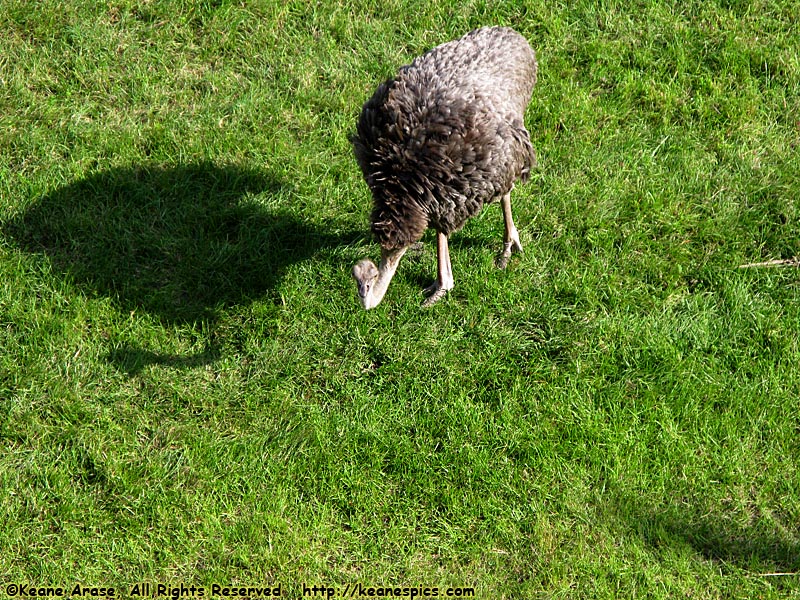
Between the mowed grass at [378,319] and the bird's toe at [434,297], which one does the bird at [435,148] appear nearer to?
the bird's toe at [434,297]

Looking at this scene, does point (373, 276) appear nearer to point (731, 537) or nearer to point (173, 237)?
point (173, 237)

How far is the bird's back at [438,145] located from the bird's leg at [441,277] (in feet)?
0.76

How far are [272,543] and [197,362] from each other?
1361 millimetres

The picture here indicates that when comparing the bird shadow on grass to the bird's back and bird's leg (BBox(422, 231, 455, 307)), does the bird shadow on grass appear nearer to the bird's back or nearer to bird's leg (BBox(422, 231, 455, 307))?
bird's leg (BBox(422, 231, 455, 307))

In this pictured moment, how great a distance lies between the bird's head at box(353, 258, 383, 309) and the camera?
16.6ft

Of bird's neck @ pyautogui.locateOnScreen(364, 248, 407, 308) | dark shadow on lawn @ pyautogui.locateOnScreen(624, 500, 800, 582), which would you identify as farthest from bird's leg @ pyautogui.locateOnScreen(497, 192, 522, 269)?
dark shadow on lawn @ pyautogui.locateOnScreen(624, 500, 800, 582)

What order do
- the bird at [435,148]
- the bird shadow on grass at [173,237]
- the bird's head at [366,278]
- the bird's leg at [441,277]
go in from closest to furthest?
the bird's head at [366,278] < the bird at [435,148] < the bird's leg at [441,277] < the bird shadow on grass at [173,237]

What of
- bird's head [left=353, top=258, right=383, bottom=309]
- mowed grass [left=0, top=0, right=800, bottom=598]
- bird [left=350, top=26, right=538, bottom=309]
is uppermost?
bird [left=350, top=26, right=538, bottom=309]

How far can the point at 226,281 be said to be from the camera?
610cm

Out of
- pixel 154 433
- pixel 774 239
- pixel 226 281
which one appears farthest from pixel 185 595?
pixel 774 239

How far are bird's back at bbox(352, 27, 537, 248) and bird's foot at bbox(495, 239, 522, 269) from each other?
679mm

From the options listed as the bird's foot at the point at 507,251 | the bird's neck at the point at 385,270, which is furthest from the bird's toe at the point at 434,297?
the bird's neck at the point at 385,270

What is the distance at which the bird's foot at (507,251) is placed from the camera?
6.21 m

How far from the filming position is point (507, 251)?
6211 millimetres
